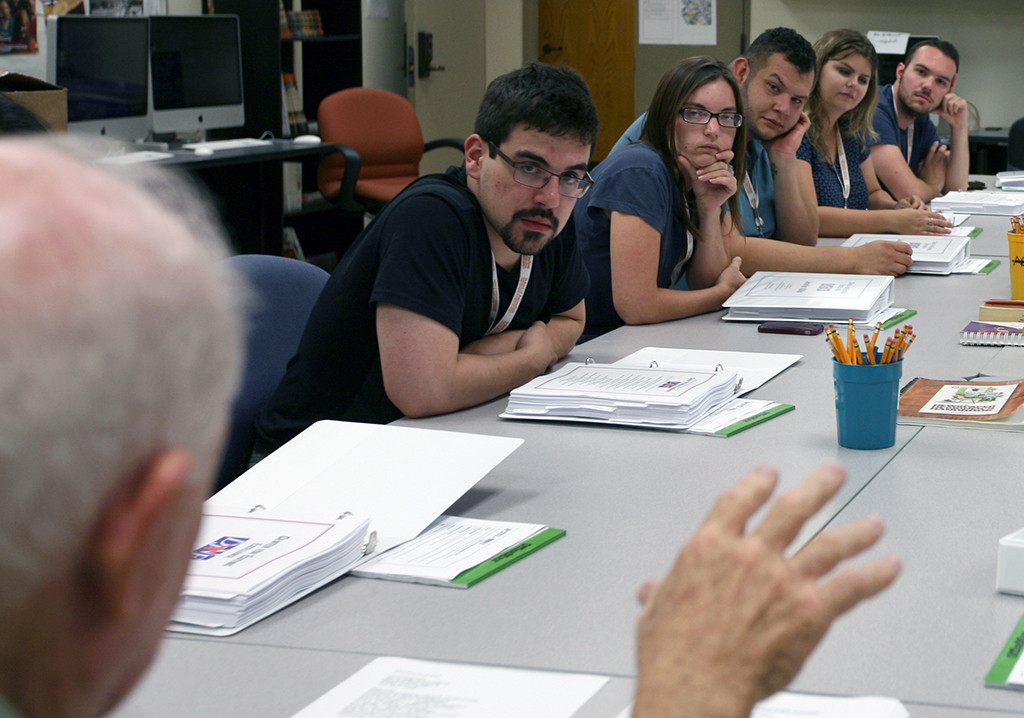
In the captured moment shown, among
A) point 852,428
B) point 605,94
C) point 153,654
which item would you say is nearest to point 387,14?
point 605,94

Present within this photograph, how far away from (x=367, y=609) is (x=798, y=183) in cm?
255

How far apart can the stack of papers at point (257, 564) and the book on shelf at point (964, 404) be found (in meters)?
0.93

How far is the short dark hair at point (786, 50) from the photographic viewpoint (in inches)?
124

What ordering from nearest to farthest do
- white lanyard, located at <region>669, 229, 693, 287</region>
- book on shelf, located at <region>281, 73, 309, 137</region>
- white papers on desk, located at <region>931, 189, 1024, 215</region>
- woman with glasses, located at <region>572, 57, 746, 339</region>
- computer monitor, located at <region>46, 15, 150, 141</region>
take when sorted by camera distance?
woman with glasses, located at <region>572, 57, 746, 339</region>
white lanyard, located at <region>669, 229, 693, 287</region>
white papers on desk, located at <region>931, 189, 1024, 215</region>
computer monitor, located at <region>46, 15, 150, 141</region>
book on shelf, located at <region>281, 73, 309, 137</region>

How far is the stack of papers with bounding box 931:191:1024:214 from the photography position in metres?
4.10

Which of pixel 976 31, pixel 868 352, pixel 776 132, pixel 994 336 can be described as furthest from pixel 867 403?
pixel 976 31

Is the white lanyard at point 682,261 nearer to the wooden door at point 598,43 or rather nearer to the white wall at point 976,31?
the white wall at point 976,31

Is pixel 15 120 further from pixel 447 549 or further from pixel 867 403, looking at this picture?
pixel 867 403

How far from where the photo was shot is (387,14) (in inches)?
279

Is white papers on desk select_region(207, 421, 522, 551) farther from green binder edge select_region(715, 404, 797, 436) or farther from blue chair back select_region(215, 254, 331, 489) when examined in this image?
blue chair back select_region(215, 254, 331, 489)

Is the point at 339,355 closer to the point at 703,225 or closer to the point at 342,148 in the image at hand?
the point at 703,225

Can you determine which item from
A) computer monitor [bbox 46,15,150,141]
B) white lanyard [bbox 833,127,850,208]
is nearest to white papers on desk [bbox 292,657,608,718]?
white lanyard [bbox 833,127,850,208]

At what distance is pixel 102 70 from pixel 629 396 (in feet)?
11.2

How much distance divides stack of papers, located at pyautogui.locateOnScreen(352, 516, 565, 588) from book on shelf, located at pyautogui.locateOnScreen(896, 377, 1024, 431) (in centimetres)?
72
